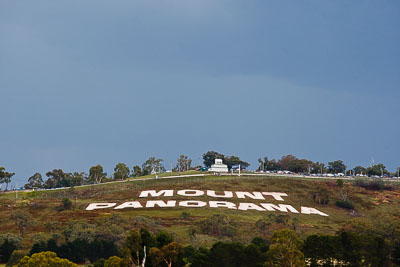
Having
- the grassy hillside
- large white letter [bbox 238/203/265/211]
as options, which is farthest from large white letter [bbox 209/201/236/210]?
the grassy hillside

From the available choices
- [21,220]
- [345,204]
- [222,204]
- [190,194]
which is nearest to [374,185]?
[345,204]

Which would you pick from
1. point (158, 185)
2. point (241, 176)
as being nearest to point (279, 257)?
point (158, 185)

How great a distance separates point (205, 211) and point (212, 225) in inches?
841

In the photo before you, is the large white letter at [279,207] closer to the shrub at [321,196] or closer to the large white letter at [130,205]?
the shrub at [321,196]

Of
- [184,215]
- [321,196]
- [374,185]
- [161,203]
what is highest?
Result: [374,185]

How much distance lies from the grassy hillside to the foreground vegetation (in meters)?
0.23

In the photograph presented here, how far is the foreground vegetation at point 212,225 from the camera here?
205 ft

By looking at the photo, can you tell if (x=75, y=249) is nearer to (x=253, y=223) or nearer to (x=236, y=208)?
(x=253, y=223)

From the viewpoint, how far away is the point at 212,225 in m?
95.2

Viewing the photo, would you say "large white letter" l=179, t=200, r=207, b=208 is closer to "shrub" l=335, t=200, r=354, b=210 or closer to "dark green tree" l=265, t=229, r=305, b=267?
"shrub" l=335, t=200, r=354, b=210

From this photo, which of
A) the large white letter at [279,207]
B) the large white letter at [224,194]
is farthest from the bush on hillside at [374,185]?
Result: the large white letter at [224,194]

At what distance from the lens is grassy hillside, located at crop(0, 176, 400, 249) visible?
95.8m

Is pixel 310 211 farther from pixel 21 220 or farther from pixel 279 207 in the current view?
pixel 21 220

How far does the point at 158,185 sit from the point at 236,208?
129ft
